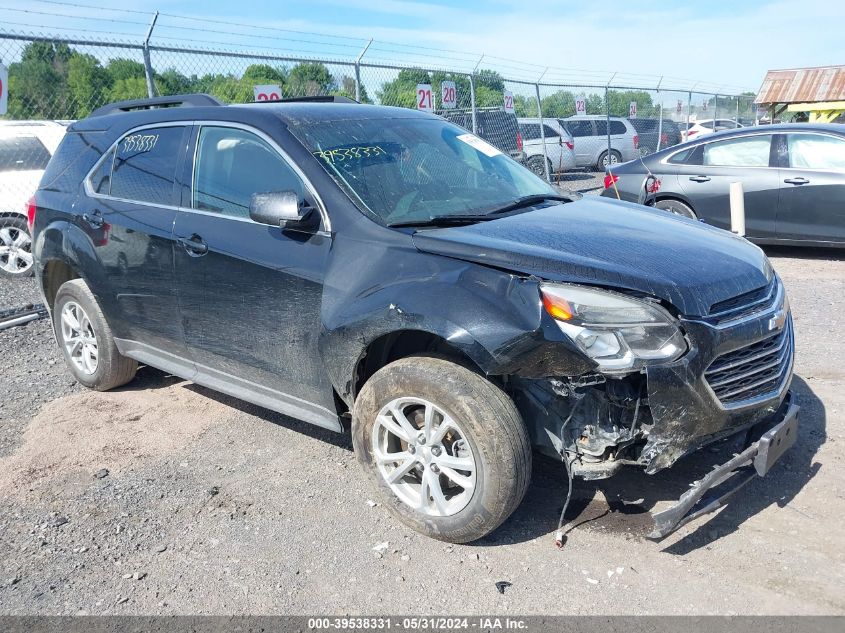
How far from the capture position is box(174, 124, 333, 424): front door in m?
3.87

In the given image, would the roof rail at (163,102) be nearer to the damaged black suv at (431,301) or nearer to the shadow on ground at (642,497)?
the damaged black suv at (431,301)

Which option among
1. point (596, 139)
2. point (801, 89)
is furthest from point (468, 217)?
point (801, 89)

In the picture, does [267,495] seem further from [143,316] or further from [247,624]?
[143,316]

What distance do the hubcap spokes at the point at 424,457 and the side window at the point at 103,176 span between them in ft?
8.94

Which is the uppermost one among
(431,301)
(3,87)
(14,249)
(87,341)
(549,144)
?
(3,87)

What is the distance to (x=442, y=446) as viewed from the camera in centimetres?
345

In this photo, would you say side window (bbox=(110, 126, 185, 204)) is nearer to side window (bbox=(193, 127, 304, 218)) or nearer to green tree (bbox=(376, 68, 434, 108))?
side window (bbox=(193, 127, 304, 218))

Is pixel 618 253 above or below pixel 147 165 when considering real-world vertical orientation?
below

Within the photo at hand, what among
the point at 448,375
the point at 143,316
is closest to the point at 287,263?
the point at 448,375

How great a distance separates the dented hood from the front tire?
533 millimetres

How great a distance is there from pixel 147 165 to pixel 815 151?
734 cm

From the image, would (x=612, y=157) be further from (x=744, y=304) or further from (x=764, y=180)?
(x=744, y=304)

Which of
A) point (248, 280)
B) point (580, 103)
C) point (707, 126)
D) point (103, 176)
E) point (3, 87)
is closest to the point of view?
point (248, 280)

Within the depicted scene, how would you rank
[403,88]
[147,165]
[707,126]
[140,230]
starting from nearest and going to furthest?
[140,230] < [147,165] < [403,88] < [707,126]
